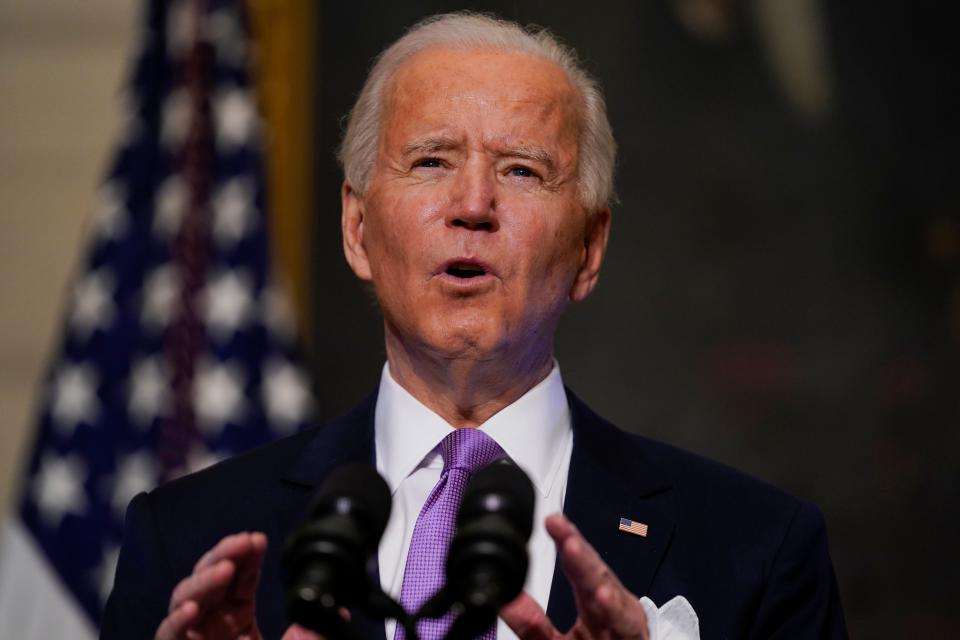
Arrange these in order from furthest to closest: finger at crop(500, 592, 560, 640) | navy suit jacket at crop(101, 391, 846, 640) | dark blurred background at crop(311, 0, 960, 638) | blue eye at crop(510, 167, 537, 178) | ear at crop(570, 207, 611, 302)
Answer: dark blurred background at crop(311, 0, 960, 638) → ear at crop(570, 207, 611, 302) → blue eye at crop(510, 167, 537, 178) → navy suit jacket at crop(101, 391, 846, 640) → finger at crop(500, 592, 560, 640)

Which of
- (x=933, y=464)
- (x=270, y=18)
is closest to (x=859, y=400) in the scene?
(x=933, y=464)

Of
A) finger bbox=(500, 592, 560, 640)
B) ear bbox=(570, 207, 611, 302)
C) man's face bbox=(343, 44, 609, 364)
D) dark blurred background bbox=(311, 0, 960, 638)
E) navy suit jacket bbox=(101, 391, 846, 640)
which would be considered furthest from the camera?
dark blurred background bbox=(311, 0, 960, 638)

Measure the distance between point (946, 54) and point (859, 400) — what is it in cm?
138

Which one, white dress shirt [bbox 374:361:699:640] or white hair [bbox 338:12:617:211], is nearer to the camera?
white dress shirt [bbox 374:361:699:640]

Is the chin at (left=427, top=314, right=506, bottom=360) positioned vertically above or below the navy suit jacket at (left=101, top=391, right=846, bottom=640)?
above

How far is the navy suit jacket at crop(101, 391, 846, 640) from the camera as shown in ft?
6.82

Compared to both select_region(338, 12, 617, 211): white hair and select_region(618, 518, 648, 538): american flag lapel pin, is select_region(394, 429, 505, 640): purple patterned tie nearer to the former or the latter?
select_region(618, 518, 648, 538): american flag lapel pin

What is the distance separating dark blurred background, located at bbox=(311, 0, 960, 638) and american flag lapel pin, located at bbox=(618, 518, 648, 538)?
110 inches

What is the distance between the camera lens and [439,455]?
2.22m

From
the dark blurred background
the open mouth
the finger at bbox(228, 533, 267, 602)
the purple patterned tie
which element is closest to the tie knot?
the purple patterned tie

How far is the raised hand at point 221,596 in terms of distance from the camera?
4.97 ft

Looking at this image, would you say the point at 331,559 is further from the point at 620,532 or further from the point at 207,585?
the point at 620,532

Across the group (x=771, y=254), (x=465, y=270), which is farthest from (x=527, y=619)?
(x=771, y=254)

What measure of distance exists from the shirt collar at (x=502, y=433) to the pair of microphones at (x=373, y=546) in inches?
32.7
